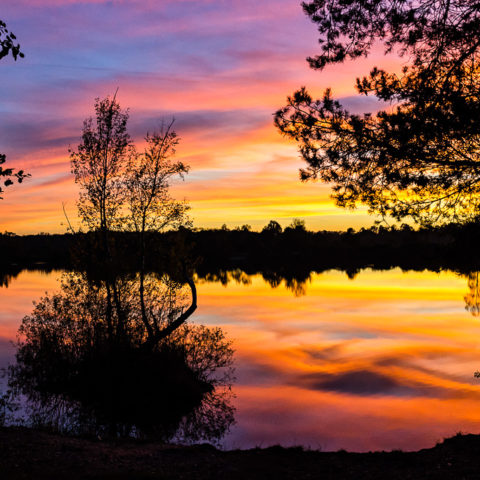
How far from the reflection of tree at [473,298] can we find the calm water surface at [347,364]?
1243mm

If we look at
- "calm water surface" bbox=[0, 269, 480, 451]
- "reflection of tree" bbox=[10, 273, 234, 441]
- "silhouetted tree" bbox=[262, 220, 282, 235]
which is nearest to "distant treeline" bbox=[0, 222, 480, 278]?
"silhouetted tree" bbox=[262, 220, 282, 235]

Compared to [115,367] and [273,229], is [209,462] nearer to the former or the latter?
[115,367]

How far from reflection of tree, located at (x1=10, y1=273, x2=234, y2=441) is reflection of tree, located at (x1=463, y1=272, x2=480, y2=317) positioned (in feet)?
122

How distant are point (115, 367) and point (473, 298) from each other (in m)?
57.5

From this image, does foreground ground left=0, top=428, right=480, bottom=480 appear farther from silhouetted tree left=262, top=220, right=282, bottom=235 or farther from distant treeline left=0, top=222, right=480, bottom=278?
silhouetted tree left=262, top=220, right=282, bottom=235

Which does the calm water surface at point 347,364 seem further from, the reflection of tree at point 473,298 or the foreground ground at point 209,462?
the foreground ground at point 209,462

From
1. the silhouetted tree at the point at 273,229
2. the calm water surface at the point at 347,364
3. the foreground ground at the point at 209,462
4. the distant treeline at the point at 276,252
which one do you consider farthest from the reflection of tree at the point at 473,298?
the silhouetted tree at the point at 273,229

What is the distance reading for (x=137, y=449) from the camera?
1109cm

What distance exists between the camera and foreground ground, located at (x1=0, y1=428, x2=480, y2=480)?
9.17m

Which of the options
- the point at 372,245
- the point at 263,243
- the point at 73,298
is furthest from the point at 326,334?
the point at 263,243

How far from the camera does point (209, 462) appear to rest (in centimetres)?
1017

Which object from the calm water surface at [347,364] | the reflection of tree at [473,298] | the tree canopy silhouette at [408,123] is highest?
the tree canopy silhouette at [408,123]

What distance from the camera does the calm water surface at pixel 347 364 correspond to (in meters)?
19.7

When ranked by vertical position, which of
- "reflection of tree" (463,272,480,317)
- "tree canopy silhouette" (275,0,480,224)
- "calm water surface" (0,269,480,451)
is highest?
"tree canopy silhouette" (275,0,480,224)
